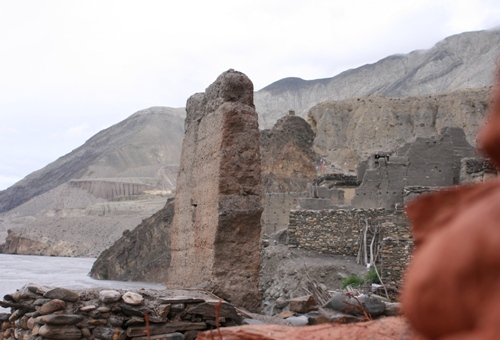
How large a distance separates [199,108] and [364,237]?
334 inches

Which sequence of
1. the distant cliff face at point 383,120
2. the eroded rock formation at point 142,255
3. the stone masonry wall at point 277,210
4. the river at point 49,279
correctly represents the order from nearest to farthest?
1. the river at point 49,279
2. the stone masonry wall at point 277,210
3. the eroded rock formation at point 142,255
4. the distant cliff face at point 383,120

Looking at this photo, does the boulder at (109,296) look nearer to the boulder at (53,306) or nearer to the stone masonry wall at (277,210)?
the boulder at (53,306)

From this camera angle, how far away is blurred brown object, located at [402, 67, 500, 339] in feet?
3.16

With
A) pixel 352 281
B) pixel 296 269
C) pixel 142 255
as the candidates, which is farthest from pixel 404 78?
pixel 352 281

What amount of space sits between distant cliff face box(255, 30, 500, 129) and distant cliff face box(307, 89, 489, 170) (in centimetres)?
1732

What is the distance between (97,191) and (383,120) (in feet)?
176

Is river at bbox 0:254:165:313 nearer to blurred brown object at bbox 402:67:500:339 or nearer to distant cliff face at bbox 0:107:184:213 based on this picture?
blurred brown object at bbox 402:67:500:339

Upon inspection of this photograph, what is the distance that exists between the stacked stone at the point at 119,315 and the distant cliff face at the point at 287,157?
31.3 m

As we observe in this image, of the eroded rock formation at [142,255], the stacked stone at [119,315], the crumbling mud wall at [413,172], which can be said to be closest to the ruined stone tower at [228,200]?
the stacked stone at [119,315]

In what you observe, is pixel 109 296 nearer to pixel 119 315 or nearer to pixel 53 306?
pixel 119 315

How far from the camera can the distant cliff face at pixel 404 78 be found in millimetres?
85438

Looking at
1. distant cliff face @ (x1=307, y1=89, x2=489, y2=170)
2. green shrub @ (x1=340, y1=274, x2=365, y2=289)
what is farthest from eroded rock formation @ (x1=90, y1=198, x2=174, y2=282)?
distant cliff face @ (x1=307, y1=89, x2=489, y2=170)

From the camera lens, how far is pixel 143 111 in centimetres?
14050

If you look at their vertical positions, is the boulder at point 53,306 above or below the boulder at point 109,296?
below
